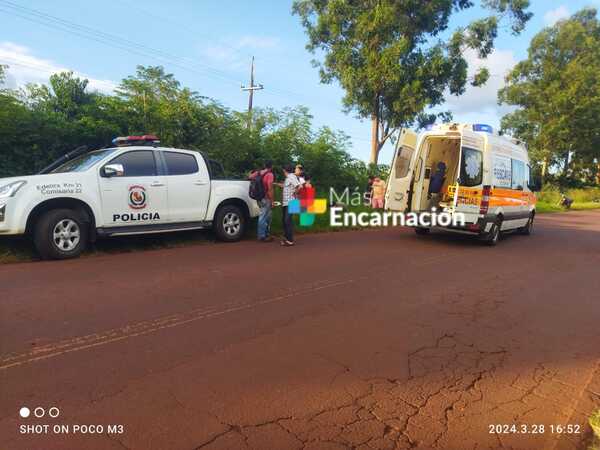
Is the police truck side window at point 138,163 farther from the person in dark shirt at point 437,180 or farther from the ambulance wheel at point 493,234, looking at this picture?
the ambulance wheel at point 493,234

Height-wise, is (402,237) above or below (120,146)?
below

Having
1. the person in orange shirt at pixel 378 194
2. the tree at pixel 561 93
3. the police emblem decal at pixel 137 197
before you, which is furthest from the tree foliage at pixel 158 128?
the tree at pixel 561 93

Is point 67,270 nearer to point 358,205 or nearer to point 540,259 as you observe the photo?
point 540,259

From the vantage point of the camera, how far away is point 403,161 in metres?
10.2

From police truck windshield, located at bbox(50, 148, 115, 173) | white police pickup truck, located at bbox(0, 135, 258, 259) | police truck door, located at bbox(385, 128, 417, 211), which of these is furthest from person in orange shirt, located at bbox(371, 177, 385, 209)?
police truck windshield, located at bbox(50, 148, 115, 173)

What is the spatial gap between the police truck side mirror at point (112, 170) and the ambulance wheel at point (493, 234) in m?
8.11

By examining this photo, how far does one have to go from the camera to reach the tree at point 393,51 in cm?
1870

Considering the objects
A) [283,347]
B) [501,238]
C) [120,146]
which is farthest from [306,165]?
[283,347]

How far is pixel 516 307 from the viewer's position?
202 inches

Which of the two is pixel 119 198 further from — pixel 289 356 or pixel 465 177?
pixel 465 177

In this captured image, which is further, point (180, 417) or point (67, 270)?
point (67, 270)

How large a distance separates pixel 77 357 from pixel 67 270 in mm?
3047

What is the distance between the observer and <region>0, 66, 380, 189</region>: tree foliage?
30.0 feet

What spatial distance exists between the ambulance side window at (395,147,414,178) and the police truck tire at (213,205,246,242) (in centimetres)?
409
